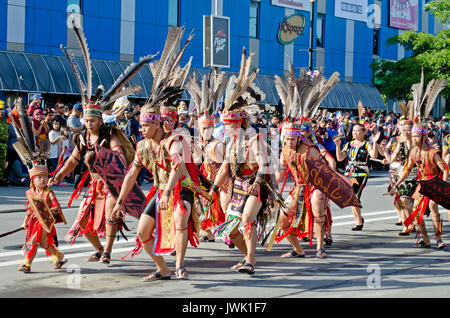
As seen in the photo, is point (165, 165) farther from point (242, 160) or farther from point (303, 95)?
point (303, 95)

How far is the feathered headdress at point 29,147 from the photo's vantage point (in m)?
7.51

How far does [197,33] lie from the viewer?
34156 mm

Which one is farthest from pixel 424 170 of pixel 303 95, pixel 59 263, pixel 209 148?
pixel 59 263

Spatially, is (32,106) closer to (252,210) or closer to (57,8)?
(252,210)

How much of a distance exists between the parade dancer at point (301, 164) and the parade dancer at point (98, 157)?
2090 millimetres

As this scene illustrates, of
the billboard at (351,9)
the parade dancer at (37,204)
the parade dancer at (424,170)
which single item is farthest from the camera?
the billboard at (351,9)

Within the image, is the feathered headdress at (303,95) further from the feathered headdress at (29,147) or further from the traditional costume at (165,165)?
the feathered headdress at (29,147)

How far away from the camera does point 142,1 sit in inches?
1264

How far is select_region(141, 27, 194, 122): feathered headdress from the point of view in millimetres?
7258

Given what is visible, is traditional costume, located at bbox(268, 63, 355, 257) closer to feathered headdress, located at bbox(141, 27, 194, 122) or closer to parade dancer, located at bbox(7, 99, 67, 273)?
feathered headdress, located at bbox(141, 27, 194, 122)

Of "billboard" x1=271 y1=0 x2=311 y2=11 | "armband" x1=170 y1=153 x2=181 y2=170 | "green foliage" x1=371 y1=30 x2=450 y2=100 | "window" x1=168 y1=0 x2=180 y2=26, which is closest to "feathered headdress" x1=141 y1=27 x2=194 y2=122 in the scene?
"armband" x1=170 y1=153 x2=181 y2=170

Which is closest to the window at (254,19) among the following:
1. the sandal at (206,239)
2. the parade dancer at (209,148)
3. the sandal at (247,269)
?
the parade dancer at (209,148)

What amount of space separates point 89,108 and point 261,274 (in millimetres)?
2734

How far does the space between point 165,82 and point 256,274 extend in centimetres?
234
